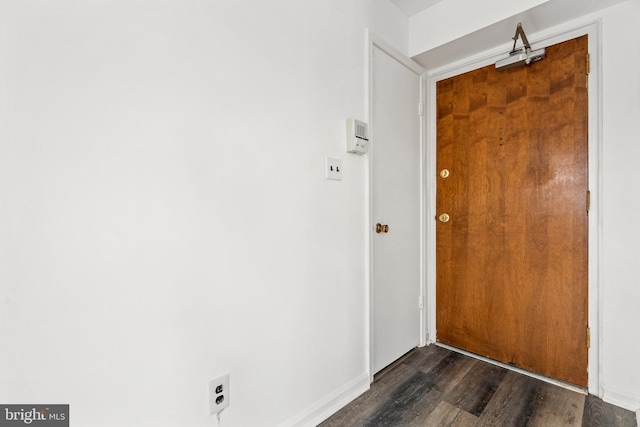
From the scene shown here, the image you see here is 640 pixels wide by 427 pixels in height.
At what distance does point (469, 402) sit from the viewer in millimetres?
1709

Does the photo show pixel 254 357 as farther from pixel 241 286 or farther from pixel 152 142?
pixel 152 142

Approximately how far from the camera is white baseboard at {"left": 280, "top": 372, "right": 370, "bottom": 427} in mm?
1481

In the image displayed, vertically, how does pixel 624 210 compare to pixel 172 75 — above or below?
below

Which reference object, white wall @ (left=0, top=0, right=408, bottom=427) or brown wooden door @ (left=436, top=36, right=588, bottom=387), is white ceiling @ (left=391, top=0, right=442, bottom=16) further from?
white wall @ (left=0, top=0, right=408, bottom=427)

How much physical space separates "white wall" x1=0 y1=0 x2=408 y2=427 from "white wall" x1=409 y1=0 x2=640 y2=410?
1560mm

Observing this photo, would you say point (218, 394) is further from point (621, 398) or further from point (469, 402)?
point (621, 398)

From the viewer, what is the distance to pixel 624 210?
1634 millimetres

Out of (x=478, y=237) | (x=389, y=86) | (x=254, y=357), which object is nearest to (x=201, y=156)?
(x=254, y=357)

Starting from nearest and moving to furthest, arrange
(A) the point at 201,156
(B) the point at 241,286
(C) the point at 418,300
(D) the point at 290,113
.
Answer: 1. (A) the point at 201,156
2. (B) the point at 241,286
3. (D) the point at 290,113
4. (C) the point at 418,300

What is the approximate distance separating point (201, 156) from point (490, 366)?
2.36 meters

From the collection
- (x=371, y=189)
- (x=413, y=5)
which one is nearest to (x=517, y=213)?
(x=371, y=189)

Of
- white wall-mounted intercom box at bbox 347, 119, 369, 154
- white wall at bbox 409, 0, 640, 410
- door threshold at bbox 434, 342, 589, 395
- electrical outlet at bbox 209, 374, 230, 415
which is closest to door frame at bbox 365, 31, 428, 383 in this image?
white wall-mounted intercom box at bbox 347, 119, 369, 154

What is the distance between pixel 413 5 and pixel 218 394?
2664mm

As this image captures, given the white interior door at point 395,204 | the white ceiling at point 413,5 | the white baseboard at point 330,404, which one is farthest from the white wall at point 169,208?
the white ceiling at point 413,5
